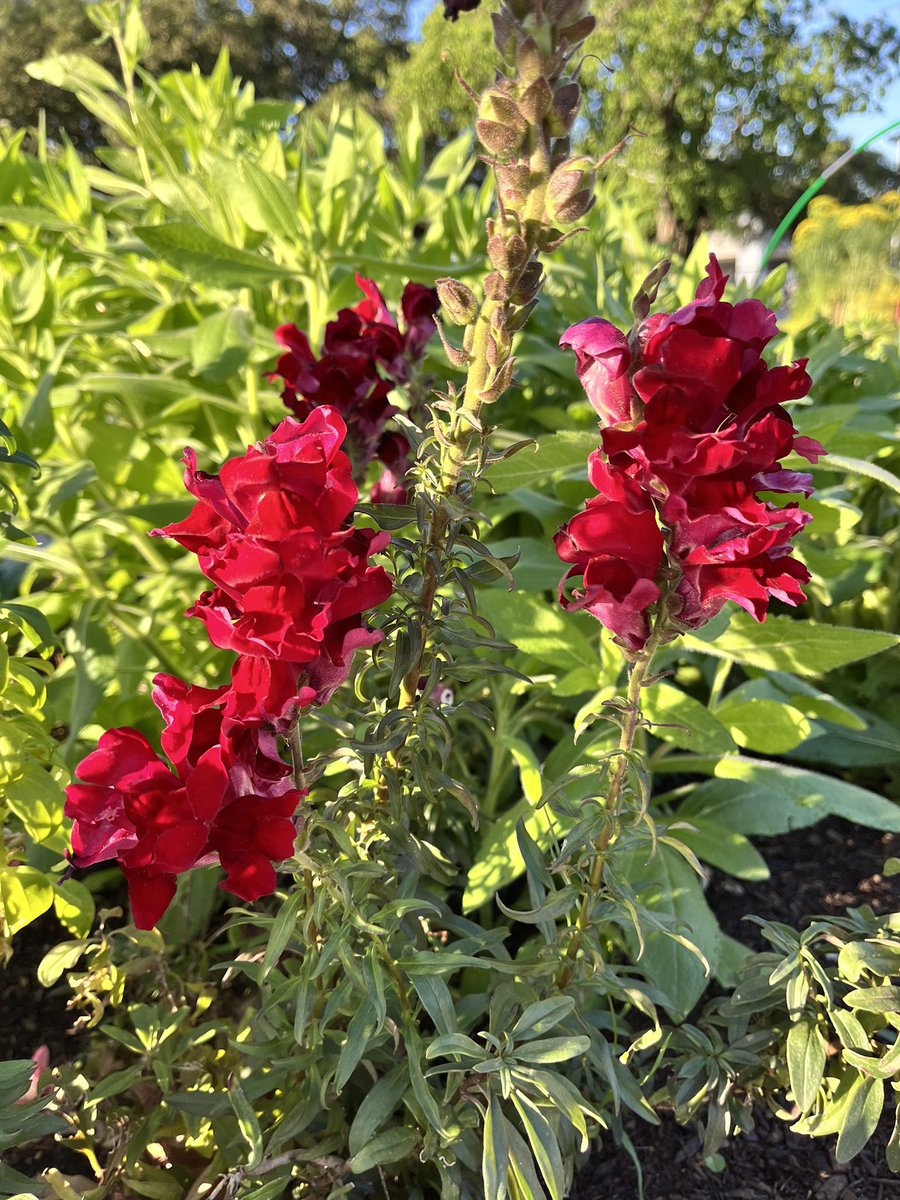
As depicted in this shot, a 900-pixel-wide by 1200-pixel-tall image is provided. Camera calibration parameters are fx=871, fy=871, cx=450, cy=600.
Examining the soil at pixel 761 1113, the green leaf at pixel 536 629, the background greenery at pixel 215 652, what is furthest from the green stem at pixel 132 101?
the soil at pixel 761 1113

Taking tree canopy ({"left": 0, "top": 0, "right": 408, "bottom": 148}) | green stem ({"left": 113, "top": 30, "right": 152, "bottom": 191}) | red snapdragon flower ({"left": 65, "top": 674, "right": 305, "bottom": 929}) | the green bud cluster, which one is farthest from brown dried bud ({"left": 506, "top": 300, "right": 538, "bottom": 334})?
tree canopy ({"left": 0, "top": 0, "right": 408, "bottom": 148})

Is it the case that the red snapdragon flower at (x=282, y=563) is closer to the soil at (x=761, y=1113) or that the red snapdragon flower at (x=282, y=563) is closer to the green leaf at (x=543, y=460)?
the green leaf at (x=543, y=460)

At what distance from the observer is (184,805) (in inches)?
27.6

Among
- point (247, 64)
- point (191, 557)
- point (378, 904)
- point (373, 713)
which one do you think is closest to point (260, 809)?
point (373, 713)

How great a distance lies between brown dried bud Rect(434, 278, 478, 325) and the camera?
745mm

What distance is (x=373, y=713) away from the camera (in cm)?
94

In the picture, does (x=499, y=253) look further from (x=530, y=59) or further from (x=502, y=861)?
(x=502, y=861)

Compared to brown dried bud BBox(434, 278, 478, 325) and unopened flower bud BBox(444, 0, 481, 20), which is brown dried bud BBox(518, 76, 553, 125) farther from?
unopened flower bud BBox(444, 0, 481, 20)

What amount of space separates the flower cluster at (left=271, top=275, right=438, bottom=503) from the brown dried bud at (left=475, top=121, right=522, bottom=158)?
508 millimetres

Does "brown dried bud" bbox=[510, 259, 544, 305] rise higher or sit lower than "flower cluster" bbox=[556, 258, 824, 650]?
higher

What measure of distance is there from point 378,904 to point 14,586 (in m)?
0.98

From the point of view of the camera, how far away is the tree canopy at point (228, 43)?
1878 cm

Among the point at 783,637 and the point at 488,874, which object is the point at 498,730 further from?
the point at 783,637

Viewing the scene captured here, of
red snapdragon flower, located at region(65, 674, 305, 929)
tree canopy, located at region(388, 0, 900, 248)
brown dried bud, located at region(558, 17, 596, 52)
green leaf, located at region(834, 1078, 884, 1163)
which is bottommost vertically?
green leaf, located at region(834, 1078, 884, 1163)
